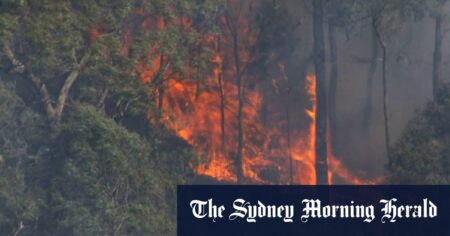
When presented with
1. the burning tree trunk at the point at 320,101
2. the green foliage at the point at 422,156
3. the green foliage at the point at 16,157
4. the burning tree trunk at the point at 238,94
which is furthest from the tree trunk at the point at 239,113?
the green foliage at the point at 16,157

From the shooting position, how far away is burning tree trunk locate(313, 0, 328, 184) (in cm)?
3128

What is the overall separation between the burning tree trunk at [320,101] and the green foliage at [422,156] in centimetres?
881

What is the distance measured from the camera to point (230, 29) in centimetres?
3338

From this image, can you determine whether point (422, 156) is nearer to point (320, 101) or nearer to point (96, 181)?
point (96, 181)

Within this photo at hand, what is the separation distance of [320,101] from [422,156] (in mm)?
10997

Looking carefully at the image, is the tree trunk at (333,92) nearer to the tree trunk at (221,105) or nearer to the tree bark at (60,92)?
the tree trunk at (221,105)

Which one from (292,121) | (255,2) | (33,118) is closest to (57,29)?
(33,118)

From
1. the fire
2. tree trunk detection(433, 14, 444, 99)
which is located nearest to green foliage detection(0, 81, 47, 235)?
A: the fire

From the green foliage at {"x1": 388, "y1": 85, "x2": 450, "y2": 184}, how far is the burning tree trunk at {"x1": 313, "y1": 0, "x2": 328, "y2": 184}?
8814mm

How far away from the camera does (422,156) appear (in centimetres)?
2122

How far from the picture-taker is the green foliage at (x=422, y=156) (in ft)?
69.4

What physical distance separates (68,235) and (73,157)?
2473mm

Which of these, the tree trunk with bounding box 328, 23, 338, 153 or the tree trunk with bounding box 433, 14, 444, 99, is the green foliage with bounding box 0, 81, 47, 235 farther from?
the tree trunk with bounding box 433, 14, 444, 99

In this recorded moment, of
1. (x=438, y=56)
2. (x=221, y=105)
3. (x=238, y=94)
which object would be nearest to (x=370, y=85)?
(x=438, y=56)
